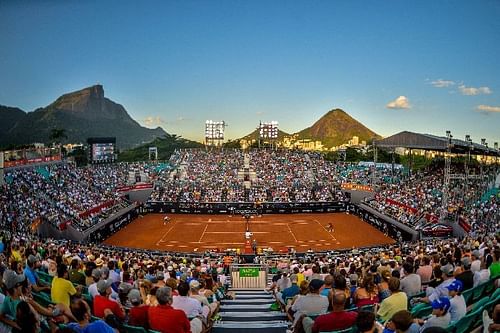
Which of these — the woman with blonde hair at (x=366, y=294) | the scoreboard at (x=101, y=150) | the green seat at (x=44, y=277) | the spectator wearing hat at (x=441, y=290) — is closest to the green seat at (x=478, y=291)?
the spectator wearing hat at (x=441, y=290)

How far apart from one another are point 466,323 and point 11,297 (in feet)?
19.0

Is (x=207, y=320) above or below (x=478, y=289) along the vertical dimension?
below

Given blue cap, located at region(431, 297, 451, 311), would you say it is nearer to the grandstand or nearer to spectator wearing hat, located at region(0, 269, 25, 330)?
the grandstand

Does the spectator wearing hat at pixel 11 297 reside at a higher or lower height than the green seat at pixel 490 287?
higher

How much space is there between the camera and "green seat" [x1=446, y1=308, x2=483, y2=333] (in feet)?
16.3

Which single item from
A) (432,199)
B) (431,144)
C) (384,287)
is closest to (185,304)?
(384,287)

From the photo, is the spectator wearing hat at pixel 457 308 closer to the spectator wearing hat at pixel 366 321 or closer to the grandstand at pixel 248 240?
the grandstand at pixel 248 240

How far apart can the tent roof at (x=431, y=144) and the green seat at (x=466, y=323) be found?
37189mm

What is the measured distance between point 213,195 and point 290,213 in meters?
9.85

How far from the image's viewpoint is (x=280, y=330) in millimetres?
7293

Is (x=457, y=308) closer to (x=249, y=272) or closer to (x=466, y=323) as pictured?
(x=466, y=323)

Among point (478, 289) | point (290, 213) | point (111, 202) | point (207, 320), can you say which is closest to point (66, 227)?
point (111, 202)

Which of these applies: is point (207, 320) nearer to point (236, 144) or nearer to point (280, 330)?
point (280, 330)

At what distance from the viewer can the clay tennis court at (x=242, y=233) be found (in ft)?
114
